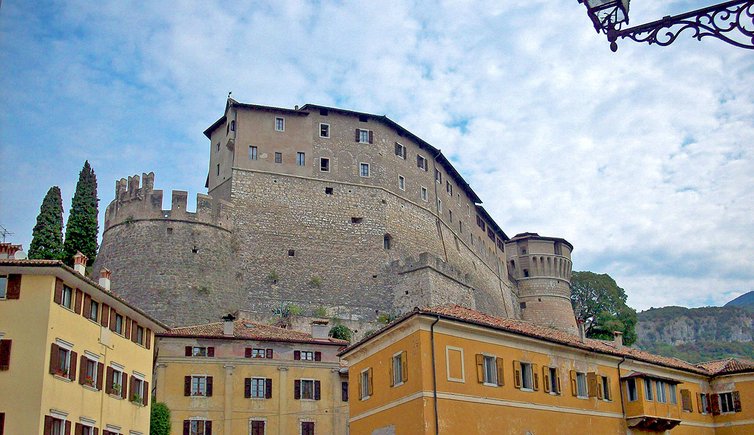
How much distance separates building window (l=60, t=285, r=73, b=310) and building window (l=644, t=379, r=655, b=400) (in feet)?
74.3

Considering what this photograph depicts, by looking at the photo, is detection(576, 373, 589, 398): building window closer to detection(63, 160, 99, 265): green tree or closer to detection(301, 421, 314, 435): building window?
detection(301, 421, 314, 435): building window

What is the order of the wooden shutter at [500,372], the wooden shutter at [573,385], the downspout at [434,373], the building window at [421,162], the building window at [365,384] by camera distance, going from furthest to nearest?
the building window at [421,162] → the wooden shutter at [573,385] → the building window at [365,384] → the wooden shutter at [500,372] → the downspout at [434,373]

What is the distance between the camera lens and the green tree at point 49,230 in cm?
5125

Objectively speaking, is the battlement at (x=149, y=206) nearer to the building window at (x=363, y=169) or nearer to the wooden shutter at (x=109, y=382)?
the building window at (x=363, y=169)

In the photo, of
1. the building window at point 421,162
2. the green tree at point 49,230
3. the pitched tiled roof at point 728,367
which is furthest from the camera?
the building window at point 421,162

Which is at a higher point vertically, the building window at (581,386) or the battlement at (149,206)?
the battlement at (149,206)

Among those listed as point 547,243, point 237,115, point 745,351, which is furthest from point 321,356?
point 745,351

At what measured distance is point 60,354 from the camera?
90.5ft

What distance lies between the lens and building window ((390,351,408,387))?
2653 cm

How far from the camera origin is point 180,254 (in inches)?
2120

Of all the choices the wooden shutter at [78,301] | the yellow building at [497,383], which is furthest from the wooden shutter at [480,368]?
the wooden shutter at [78,301]

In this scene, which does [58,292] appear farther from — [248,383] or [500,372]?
[500,372]

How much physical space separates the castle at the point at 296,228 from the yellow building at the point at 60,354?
19617mm

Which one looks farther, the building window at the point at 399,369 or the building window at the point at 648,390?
the building window at the point at 648,390
